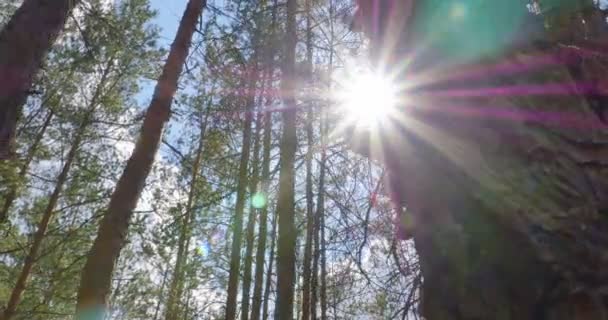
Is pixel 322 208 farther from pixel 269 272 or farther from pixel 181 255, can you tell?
pixel 181 255

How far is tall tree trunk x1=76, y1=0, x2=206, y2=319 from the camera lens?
2971 millimetres

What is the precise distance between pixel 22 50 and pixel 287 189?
10.6 ft

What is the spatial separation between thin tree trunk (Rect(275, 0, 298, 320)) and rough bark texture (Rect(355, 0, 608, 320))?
3.21 metres

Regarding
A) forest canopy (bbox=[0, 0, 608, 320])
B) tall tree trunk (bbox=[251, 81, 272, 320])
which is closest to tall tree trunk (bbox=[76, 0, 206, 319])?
forest canopy (bbox=[0, 0, 608, 320])

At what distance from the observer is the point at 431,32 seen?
1779mm

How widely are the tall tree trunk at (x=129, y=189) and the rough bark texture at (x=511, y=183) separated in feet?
7.18

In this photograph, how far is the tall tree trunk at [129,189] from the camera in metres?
2.97

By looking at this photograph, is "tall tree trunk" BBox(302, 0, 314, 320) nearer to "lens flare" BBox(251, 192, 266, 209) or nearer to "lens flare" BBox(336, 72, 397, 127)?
"lens flare" BBox(251, 192, 266, 209)

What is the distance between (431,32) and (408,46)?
0.35ft

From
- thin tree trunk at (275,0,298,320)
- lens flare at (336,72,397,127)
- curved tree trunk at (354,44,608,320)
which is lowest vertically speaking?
curved tree trunk at (354,44,608,320)

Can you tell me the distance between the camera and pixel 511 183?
4.49 feet

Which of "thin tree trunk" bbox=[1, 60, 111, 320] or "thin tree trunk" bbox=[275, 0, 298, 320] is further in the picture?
"thin tree trunk" bbox=[1, 60, 111, 320]

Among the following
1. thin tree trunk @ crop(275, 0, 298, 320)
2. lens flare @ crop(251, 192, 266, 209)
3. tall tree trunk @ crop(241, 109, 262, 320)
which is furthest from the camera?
lens flare @ crop(251, 192, 266, 209)

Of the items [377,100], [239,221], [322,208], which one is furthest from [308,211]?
[377,100]
